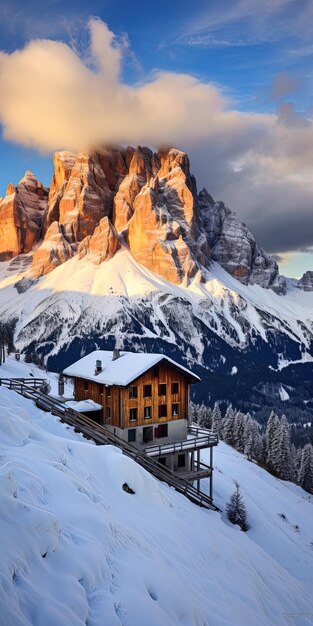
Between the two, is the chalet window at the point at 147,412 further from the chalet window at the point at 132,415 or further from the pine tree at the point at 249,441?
the pine tree at the point at 249,441

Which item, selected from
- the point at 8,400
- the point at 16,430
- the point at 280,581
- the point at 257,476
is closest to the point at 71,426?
the point at 8,400

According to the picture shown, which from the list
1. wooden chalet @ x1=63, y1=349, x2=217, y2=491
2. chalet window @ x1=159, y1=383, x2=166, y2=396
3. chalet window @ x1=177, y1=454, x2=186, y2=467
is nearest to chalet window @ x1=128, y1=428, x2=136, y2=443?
wooden chalet @ x1=63, y1=349, x2=217, y2=491

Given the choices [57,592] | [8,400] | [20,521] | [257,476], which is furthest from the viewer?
[257,476]

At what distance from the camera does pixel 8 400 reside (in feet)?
A: 77.3

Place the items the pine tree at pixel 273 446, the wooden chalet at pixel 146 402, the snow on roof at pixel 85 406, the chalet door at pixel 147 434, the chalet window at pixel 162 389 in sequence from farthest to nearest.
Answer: the pine tree at pixel 273 446, the chalet window at pixel 162 389, the chalet door at pixel 147 434, the snow on roof at pixel 85 406, the wooden chalet at pixel 146 402

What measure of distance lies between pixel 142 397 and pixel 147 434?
3208 mm

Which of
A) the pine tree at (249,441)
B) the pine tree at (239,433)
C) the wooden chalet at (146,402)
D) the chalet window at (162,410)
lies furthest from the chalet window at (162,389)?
the pine tree at (239,433)

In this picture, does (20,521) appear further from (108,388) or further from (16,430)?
(108,388)

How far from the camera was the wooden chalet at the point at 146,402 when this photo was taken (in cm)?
3453

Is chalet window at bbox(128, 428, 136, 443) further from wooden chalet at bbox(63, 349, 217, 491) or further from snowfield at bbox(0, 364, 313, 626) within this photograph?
snowfield at bbox(0, 364, 313, 626)

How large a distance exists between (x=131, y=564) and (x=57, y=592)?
3.37 meters

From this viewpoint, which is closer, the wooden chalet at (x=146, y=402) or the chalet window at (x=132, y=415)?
the wooden chalet at (x=146, y=402)

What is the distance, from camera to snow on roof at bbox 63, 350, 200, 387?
34.8 m

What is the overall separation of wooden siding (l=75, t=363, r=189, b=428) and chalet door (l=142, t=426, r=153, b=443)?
0.44 m
